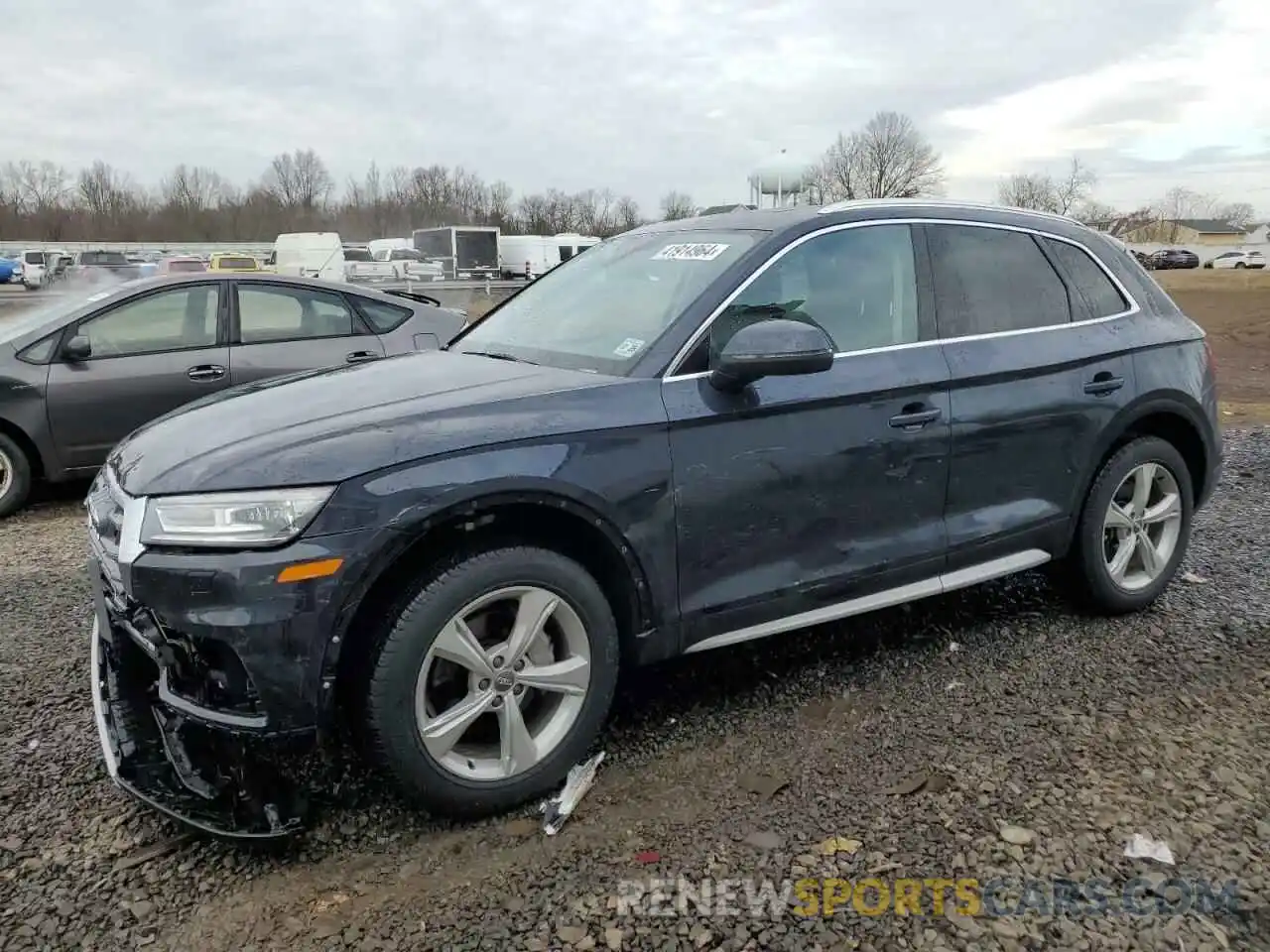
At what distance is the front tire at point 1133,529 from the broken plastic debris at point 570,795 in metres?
2.30

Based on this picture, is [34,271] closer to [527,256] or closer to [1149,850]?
[527,256]

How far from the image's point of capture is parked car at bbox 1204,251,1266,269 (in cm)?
6781

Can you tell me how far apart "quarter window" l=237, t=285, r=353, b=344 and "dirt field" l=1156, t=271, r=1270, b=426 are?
549cm

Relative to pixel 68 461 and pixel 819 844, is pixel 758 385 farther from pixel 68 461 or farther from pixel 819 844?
pixel 68 461

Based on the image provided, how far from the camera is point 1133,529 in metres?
4.08

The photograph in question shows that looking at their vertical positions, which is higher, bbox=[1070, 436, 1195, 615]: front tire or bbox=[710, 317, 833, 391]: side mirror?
bbox=[710, 317, 833, 391]: side mirror

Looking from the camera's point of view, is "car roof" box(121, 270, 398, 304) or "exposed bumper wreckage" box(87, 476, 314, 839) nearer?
"exposed bumper wreckage" box(87, 476, 314, 839)

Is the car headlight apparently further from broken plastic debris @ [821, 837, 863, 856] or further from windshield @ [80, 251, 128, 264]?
windshield @ [80, 251, 128, 264]

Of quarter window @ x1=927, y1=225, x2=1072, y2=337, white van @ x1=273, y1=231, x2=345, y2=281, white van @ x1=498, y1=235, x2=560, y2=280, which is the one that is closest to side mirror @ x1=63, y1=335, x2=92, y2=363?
quarter window @ x1=927, y1=225, x2=1072, y2=337

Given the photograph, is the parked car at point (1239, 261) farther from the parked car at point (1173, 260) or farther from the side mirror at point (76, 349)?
the side mirror at point (76, 349)

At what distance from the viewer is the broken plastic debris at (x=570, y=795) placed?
2.68 meters

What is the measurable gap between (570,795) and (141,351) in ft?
16.2

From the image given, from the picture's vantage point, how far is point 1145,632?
3.96 meters

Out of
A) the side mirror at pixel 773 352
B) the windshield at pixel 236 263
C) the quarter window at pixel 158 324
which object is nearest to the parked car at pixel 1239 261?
the windshield at pixel 236 263
